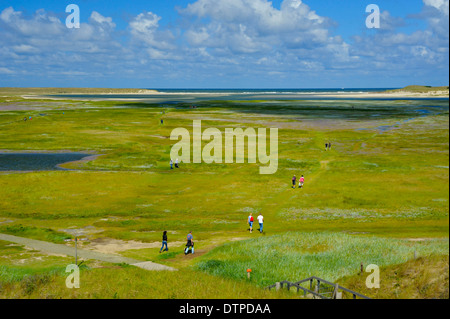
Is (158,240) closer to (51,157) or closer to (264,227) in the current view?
(264,227)

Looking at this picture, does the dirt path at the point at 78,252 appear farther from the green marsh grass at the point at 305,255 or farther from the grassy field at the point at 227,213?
the green marsh grass at the point at 305,255

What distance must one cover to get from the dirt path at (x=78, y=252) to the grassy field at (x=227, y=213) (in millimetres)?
1011

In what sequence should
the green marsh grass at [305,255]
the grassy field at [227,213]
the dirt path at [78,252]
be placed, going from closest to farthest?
the grassy field at [227,213] → the green marsh grass at [305,255] → the dirt path at [78,252]

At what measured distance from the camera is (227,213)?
1738 inches

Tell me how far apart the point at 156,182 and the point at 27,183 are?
1728 centimetres

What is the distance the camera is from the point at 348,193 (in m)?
49.8

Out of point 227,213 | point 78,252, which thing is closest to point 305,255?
point 227,213

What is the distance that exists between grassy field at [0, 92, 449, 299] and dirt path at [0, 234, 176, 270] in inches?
39.8

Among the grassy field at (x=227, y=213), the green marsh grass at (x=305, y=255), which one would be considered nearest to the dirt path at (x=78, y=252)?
the grassy field at (x=227, y=213)

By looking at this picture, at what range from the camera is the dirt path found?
28.1 metres

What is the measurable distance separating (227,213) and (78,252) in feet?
56.1

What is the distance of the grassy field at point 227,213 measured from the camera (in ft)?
79.2

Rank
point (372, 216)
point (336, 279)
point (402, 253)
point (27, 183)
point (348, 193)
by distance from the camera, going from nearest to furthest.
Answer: point (336, 279)
point (402, 253)
point (372, 216)
point (348, 193)
point (27, 183)

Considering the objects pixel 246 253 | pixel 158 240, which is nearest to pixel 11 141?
pixel 158 240
